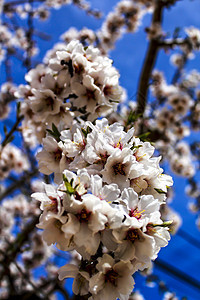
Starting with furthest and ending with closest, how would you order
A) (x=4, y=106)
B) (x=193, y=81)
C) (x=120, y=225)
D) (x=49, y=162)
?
(x=4, y=106) → (x=193, y=81) → (x=49, y=162) → (x=120, y=225)

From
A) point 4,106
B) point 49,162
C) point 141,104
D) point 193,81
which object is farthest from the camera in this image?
point 4,106

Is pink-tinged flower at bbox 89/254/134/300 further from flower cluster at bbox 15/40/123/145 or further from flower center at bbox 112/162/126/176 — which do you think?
flower cluster at bbox 15/40/123/145

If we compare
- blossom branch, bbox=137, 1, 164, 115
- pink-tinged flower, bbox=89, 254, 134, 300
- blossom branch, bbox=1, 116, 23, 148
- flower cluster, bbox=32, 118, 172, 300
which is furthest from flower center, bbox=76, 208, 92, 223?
blossom branch, bbox=137, 1, 164, 115

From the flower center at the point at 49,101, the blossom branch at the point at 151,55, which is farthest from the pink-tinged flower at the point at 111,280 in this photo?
the blossom branch at the point at 151,55

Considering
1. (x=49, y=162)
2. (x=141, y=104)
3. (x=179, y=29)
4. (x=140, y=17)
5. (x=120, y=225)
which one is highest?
(x=140, y=17)

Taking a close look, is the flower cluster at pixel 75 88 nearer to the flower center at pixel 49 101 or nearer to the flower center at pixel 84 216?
the flower center at pixel 49 101

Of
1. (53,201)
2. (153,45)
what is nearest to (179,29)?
(153,45)

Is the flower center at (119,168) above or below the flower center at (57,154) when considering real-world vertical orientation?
below

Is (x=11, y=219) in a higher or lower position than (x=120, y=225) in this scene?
lower

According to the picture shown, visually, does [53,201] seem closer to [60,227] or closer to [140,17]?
[60,227]

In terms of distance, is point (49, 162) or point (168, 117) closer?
point (49, 162)
